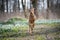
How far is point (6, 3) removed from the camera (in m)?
3.62

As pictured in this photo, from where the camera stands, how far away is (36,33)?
125 inches

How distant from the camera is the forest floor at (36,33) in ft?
10.00

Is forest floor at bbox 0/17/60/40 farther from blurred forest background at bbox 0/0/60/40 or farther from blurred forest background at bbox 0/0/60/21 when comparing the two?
blurred forest background at bbox 0/0/60/21

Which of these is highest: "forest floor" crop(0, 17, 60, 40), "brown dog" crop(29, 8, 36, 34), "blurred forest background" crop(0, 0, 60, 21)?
"blurred forest background" crop(0, 0, 60, 21)

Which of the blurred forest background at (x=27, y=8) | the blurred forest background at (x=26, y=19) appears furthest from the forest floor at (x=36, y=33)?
the blurred forest background at (x=27, y=8)

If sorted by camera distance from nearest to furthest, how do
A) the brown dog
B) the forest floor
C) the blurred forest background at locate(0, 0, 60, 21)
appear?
the forest floor → the brown dog → the blurred forest background at locate(0, 0, 60, 21)

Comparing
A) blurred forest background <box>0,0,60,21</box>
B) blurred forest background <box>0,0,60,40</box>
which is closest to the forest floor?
blurred forest background <box>0,0,60,40</box>

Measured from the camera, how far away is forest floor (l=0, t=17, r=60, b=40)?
3047 millimetres

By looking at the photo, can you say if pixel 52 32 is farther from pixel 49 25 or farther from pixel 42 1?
pixel 42 1

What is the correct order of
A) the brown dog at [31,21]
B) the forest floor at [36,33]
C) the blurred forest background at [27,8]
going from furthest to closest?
the blurred forest background at [27,8], the brown dog at [31,21], the forest floor at [36,33]

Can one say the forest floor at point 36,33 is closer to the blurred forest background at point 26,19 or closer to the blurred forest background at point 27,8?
the blurred forest background at point 26,19

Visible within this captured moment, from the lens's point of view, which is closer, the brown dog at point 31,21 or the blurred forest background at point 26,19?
the blurred forest background at point 26,19

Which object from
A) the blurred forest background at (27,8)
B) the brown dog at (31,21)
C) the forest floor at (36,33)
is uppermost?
the blurred forest background at (27,8)

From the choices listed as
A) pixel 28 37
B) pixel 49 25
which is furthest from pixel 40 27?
pixel 28 37
